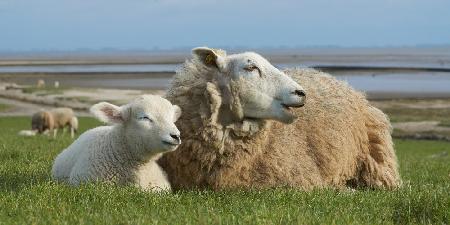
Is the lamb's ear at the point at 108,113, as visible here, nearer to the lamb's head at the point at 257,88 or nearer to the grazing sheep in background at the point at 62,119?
the lamb's head at the point at 257,88

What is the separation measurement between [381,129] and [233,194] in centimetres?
359

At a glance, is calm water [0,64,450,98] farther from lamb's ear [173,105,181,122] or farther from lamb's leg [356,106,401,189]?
lamb's ear [173,105,181,122]

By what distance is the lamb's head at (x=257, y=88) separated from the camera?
7754 mm

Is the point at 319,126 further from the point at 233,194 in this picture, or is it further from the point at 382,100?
the point at 382,100

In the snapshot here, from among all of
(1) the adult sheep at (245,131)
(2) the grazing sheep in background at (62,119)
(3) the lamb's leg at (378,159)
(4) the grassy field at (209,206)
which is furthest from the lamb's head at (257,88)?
(2) the grazing sheep in background at (62,119)

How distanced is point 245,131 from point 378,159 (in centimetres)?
A: 293

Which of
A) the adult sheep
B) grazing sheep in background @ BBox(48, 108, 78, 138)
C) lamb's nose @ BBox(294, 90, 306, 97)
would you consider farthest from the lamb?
grazing sheep in background @ BBox(48, 108, 78, 138)

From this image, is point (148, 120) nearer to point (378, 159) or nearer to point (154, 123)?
point (154, 123)

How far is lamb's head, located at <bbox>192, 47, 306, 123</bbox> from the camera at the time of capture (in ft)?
25.4

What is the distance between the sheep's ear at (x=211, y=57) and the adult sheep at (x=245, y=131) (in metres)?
0.01

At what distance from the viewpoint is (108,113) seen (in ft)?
26.7

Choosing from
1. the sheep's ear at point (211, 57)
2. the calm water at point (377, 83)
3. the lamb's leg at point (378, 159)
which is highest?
the sheep's ear at point (211, 57)

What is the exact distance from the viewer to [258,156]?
8.15 meters

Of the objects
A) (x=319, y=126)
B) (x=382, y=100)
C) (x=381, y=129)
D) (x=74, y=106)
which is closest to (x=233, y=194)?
(x=319, y=126)
